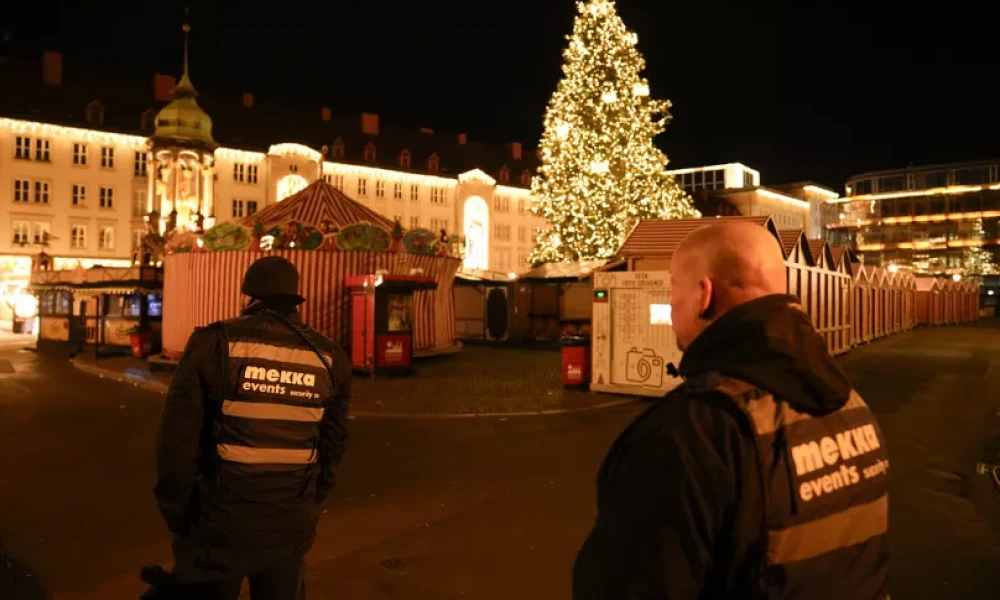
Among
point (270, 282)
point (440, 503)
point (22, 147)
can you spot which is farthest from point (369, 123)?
point (270, 282)

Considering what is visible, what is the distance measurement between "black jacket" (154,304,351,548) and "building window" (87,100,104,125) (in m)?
50.0

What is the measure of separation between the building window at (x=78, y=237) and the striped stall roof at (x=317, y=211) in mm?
28745

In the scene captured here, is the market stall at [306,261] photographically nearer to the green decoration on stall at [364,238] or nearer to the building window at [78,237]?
the green decoration on stall at [364,238]

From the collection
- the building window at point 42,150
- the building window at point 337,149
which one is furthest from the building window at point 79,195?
the building window at point 337,149

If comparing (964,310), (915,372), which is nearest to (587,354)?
(915,372)

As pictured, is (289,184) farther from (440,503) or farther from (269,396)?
(269,396)

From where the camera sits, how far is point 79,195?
4559 centimetres

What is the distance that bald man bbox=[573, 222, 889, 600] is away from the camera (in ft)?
5.05

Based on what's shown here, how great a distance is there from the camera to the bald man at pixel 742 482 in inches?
60.6

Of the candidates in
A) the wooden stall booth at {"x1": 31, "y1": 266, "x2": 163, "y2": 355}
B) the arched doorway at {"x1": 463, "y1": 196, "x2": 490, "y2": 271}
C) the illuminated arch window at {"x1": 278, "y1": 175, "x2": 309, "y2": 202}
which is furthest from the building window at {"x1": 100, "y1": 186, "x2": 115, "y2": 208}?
the arched doorway at {"x1": 463, "y1": 196, "x2": 490, "y2": 271}

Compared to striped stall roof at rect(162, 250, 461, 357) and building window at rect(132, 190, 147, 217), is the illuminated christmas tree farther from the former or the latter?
building window at rect(132, 190, 147, 217)

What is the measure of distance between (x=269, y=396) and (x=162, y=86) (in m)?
53.7

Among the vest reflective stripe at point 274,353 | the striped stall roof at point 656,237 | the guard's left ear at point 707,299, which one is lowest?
the vest reflective stripe at point 274,353

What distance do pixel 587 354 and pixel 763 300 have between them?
522 inches
